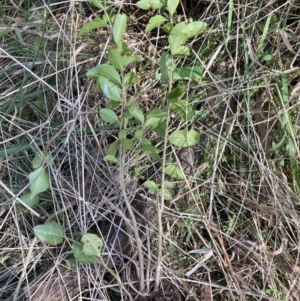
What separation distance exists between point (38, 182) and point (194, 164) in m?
0.38

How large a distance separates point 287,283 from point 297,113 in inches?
16.0

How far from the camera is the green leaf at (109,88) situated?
94cm

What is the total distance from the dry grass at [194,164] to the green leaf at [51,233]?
5cm

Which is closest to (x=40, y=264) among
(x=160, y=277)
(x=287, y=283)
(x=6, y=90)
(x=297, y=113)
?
(x=160, y=277)

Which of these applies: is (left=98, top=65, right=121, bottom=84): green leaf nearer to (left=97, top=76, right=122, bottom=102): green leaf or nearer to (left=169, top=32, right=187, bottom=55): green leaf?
(left=97, top=76, right=122, bottom=102): green leaf

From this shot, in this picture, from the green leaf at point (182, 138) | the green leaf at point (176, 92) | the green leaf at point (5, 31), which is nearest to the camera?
the green leaf at point (176, 92)

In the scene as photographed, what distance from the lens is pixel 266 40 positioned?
1218 millimetres

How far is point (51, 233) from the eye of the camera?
1.05 metres

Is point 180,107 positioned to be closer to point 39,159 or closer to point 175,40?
point 175,40

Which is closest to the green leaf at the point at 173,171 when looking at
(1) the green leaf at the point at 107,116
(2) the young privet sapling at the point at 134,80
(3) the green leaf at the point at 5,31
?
(2) the young privet sapling at the point at 134,80

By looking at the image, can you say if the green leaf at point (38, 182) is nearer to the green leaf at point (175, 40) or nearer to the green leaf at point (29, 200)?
the green leaf at point (29, 200)

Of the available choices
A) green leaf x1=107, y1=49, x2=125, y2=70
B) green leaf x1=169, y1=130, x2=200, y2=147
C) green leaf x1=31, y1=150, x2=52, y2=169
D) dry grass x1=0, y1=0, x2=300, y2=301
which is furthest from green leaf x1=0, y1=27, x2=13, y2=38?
green leaf x1=169, y1=130, x2=200, y2=147

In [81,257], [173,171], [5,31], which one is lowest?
Result: [81,257]

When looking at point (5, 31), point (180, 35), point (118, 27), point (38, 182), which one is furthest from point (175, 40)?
point (5, 31)
